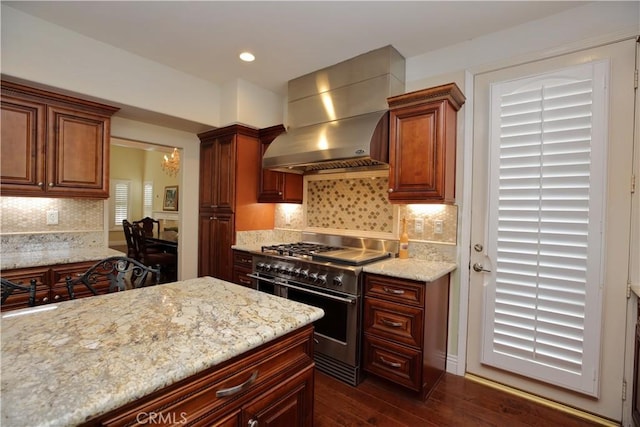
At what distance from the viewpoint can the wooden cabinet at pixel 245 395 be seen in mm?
801

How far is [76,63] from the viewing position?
101 inches

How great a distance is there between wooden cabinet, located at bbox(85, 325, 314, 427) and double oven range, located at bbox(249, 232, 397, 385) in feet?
3.58

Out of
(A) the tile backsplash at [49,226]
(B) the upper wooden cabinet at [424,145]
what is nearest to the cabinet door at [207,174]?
(A) the tile backsplash at [49,226]

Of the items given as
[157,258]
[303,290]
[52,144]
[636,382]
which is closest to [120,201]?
[157,258]

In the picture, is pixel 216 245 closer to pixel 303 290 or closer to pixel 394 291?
pixel 303 290

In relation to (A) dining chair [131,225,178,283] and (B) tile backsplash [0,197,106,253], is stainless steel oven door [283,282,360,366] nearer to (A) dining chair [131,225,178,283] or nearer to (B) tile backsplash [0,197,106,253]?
(B) tile backsplash [0,197,106,253]

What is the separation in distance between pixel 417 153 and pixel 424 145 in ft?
0.26

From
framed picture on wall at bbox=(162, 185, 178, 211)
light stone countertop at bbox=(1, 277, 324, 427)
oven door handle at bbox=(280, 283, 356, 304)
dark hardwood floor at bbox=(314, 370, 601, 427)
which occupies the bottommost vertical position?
dark hardwood floor at bbox=(314, 370, 601, 427)

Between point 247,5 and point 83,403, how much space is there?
2435mm

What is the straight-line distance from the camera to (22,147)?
7.82ft

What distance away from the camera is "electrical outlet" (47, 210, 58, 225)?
2.82 meters

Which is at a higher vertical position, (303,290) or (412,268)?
(412,268)

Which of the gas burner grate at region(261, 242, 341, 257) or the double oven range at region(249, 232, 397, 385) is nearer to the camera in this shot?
the double oven range at region(249, 232, 397, 385)

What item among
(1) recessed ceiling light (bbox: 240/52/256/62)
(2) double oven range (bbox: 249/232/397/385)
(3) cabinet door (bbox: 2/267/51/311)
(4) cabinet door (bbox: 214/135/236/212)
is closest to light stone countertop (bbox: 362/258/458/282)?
(2) double oven range (bbox: 249/232/397/385)
